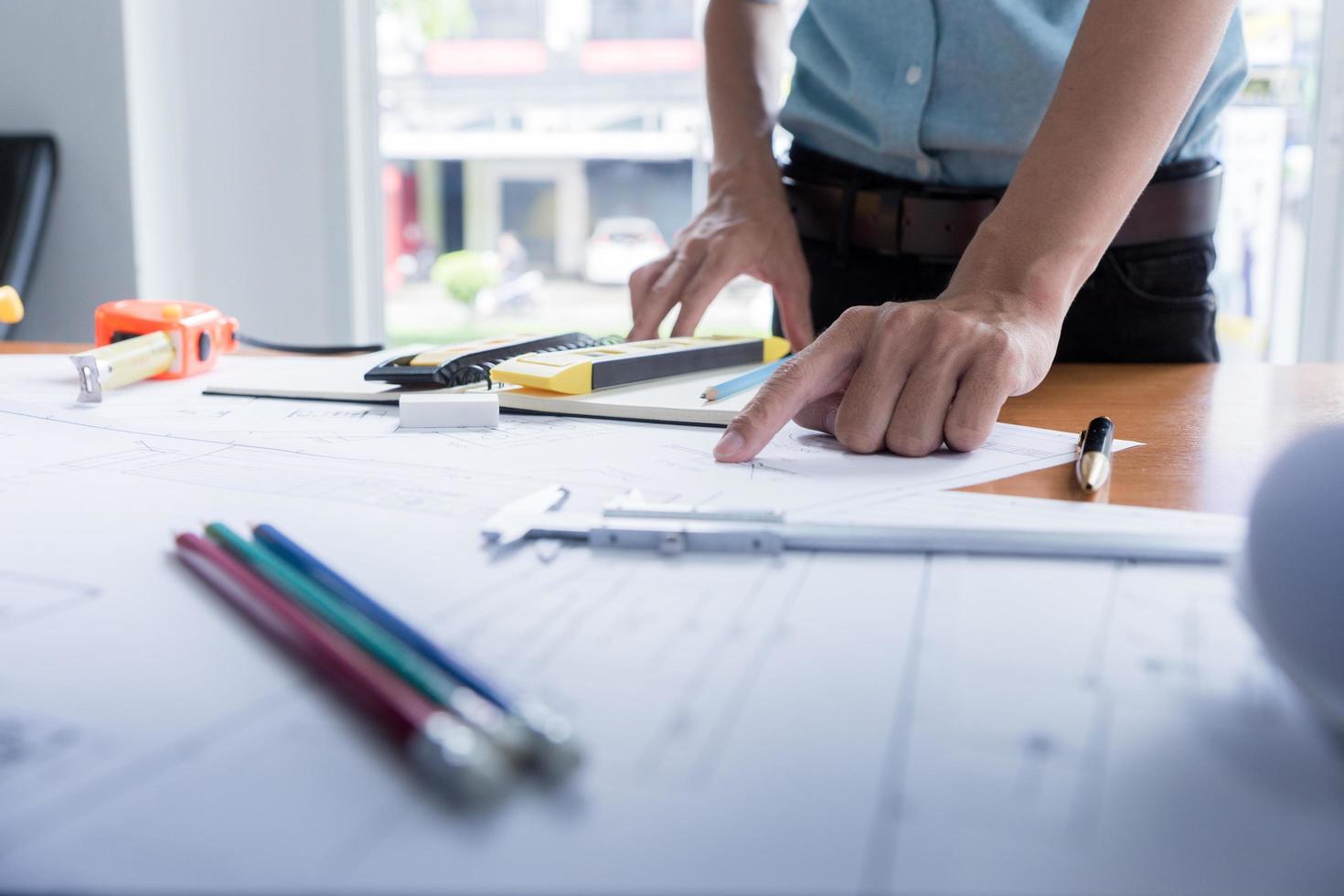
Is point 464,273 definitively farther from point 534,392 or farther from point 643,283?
point 534,392

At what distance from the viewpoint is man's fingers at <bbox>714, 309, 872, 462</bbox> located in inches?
21.8

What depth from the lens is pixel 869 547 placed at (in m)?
0.41

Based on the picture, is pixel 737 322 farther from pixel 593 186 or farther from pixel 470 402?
pixel 470 402

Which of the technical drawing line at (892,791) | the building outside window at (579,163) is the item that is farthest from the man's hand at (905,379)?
the building outside window at (579,163)

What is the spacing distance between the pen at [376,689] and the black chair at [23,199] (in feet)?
5.97

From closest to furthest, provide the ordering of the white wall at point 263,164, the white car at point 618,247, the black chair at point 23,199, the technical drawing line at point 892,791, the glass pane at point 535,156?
the technical drawing line at point 892,791 < the black chair at point 23,199 < the white wall at point 263,164 < the glass pane at point 535,156 < the white car at point 618,247

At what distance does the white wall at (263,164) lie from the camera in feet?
7.08

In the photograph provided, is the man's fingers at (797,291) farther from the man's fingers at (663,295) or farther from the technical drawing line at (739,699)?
the technical drawing line at (739,699)

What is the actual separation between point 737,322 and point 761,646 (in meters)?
3.14

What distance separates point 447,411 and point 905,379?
274 millimetres

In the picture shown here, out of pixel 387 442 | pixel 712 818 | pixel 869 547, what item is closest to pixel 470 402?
pixel 387 442

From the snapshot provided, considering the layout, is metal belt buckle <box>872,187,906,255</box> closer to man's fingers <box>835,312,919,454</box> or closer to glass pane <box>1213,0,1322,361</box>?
man's fingers <box>835,312,919,454</box>

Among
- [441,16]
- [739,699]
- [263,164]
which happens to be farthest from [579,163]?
[739,699]

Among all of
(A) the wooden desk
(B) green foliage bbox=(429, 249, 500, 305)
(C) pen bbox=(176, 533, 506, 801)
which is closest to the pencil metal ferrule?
(C) pen bbox=(176, 533, 506, 801)
